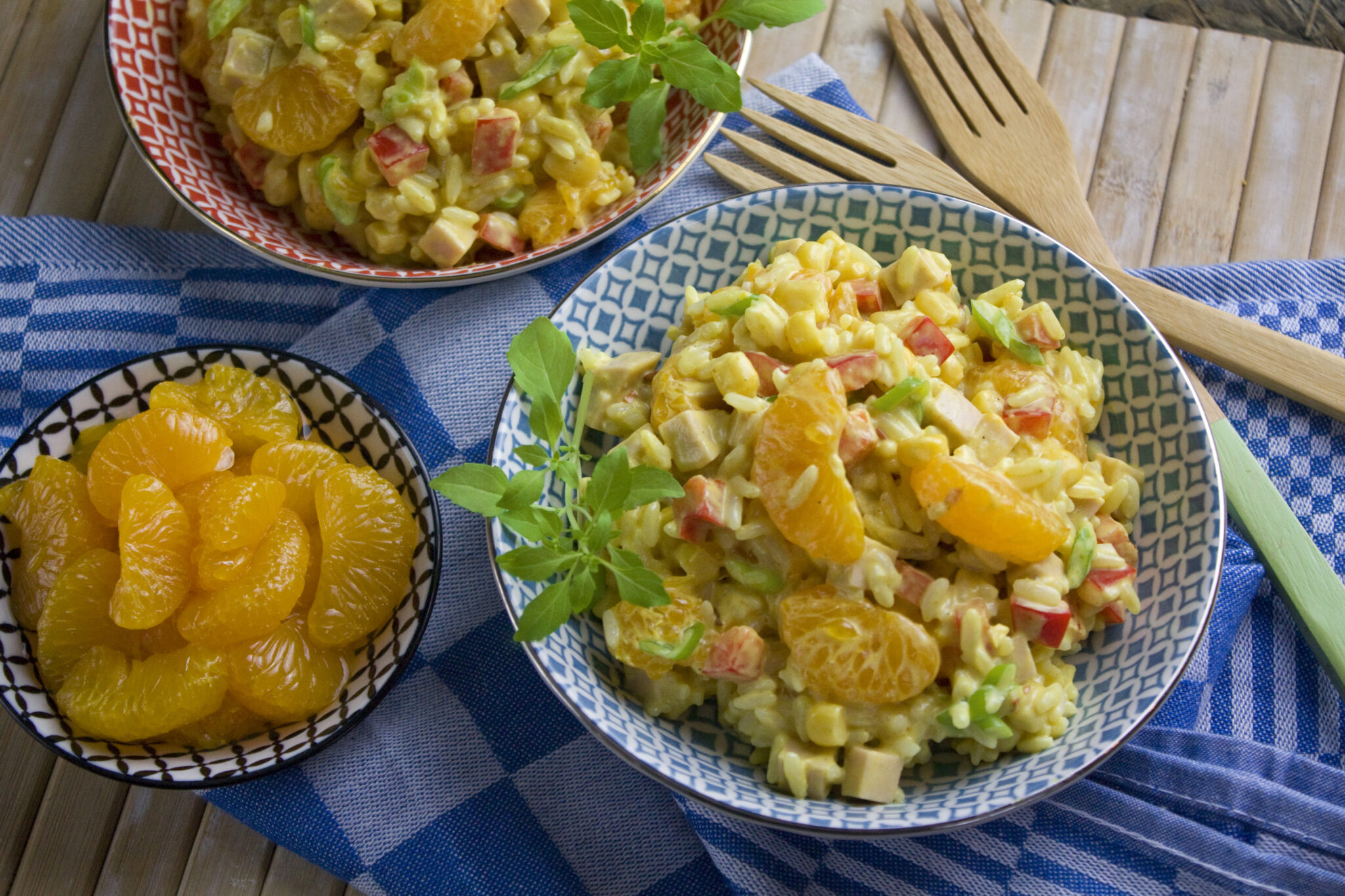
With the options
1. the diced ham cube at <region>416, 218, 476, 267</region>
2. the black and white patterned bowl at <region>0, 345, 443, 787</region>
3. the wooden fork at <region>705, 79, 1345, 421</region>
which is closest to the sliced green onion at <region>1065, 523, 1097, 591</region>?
the wooden fork at <region>705, 79, 1345, 421</region>

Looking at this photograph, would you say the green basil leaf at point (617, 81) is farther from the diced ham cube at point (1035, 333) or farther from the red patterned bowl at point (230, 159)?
the diced ham cube at point (1035, 333)

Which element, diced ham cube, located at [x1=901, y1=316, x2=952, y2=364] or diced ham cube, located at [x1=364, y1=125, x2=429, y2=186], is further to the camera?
diced ham cube, located at [x1=364, y1=125, x2=429, y2=186]

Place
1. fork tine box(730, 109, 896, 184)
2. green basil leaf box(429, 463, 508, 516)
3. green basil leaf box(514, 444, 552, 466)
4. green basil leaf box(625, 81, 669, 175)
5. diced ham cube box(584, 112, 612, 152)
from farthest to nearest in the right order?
fork tine box(730, 109, 896, 184) < diced ham cube box(584, 112, 612, 152) < green basil leaf box(625, 81, 669, 175) < green basil leaf box(514, 444, 552, 466) < green basil leaf box(429, 463, 508, 516)

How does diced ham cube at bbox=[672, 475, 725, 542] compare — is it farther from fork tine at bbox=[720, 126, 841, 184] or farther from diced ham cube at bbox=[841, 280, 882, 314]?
fork tine at bbox=[720, 126, 841, 184]

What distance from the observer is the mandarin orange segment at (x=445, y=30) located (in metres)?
2.50

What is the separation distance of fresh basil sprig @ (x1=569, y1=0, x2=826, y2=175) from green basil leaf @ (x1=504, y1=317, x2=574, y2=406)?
0.72 m

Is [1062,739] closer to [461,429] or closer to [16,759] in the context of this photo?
[461,429]

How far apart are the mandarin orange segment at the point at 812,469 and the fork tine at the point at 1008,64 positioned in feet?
5.09

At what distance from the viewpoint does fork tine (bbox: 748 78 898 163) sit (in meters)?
3.00

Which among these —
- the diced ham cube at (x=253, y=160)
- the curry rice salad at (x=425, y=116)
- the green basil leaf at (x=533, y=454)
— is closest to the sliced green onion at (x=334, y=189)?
the curry rice salad at (x=425, y=116)

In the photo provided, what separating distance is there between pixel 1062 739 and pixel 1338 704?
976mm

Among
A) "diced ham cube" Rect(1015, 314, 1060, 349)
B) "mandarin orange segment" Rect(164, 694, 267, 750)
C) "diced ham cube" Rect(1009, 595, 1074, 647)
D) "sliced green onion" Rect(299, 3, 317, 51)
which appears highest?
"sliced green onion" Rect(299, 3, 317, 51)

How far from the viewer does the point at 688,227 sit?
2.51 m

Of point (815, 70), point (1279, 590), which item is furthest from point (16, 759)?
point (1279, 590)
